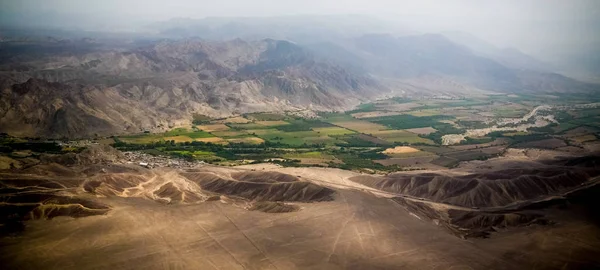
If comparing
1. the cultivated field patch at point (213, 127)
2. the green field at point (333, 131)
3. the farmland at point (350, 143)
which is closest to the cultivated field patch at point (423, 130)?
the farmland at point (350, 143)

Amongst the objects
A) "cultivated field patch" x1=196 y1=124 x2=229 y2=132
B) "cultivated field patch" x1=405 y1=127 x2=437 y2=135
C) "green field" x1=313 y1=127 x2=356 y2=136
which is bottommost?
"cultivated field patch" x1=196 y1=124 x2=229 y2=132

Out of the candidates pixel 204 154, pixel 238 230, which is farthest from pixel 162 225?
pixel 204 154

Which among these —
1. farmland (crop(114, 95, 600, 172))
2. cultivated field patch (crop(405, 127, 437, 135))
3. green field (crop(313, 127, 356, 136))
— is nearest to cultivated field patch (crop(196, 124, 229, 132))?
farmland (crop(114, 95, 600, 172))

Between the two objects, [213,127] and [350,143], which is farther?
A: [213,127]

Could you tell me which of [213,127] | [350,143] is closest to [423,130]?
[350,143]

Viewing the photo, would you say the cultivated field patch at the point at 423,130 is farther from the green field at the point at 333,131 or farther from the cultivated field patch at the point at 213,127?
the cultivated field patch at the point at 213,127

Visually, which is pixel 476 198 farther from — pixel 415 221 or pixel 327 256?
pixel 327 256

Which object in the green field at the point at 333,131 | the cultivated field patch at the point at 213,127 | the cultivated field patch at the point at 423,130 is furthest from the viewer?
the cultivated field patch at the point at 423,130

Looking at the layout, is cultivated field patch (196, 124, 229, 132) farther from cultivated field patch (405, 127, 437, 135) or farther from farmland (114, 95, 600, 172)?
cultivated field patch (405, 127, 437, 135)

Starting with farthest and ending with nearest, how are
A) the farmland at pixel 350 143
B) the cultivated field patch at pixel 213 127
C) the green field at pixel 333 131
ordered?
the cultivated field patch at pixel 213 127, the green field at pixel 333 131, the farmland at pixel 350 143

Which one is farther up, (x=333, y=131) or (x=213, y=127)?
(x=333, y=131)

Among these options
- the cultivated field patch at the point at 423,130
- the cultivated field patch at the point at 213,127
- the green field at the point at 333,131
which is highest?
the cultivated field patch at the point at 423,130

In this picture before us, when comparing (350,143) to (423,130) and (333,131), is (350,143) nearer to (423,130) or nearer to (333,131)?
(333,131)
